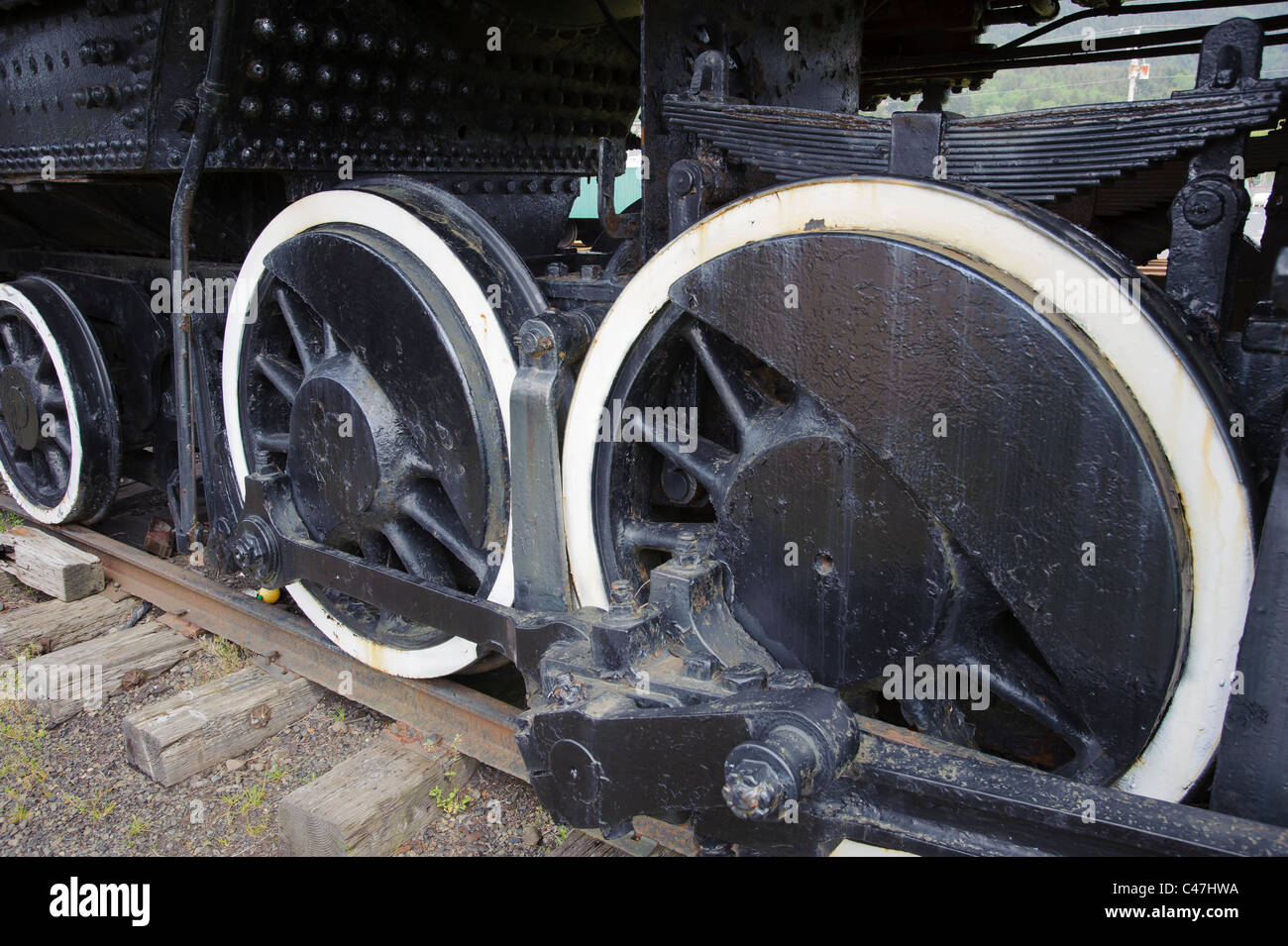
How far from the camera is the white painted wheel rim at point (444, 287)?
226 centimetres

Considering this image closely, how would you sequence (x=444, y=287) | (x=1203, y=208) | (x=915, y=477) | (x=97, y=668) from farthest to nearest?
(x=97, y=668)
(x=444, y=287)
(x=915, y=477)
(x=1203, y=208)

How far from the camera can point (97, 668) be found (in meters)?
3.11

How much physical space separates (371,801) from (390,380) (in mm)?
968

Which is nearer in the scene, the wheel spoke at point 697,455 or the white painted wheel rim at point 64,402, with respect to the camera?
the wheel spoke at point 697,455

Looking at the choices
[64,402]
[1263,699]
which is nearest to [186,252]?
[64,402]

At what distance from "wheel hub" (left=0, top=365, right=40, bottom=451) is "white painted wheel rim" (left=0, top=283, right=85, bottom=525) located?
0.42 ft

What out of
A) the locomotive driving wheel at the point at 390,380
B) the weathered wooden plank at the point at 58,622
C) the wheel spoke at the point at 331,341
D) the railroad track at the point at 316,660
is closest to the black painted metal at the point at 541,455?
the locomotive driving wheel at the point at 390,380

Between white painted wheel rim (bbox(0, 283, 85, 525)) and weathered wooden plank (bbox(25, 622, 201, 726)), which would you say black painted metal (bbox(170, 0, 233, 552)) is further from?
white painted wheel rim (bbox(0, 283, 85, 525))

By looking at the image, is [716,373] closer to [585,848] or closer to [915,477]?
[915,477]

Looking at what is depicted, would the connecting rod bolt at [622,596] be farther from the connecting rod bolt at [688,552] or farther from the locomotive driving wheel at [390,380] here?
the locomotive driving wheel at [390,380]

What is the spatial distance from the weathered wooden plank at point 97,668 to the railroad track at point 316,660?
0.14 meters

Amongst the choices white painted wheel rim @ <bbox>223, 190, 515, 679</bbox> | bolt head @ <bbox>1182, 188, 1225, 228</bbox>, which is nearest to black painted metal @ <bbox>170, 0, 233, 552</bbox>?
white painted wheel rim @ <bbox>223, 190, 515, 679</bbox>

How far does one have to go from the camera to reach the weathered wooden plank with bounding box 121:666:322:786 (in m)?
2.64

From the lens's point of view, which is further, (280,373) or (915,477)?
(280,373)
